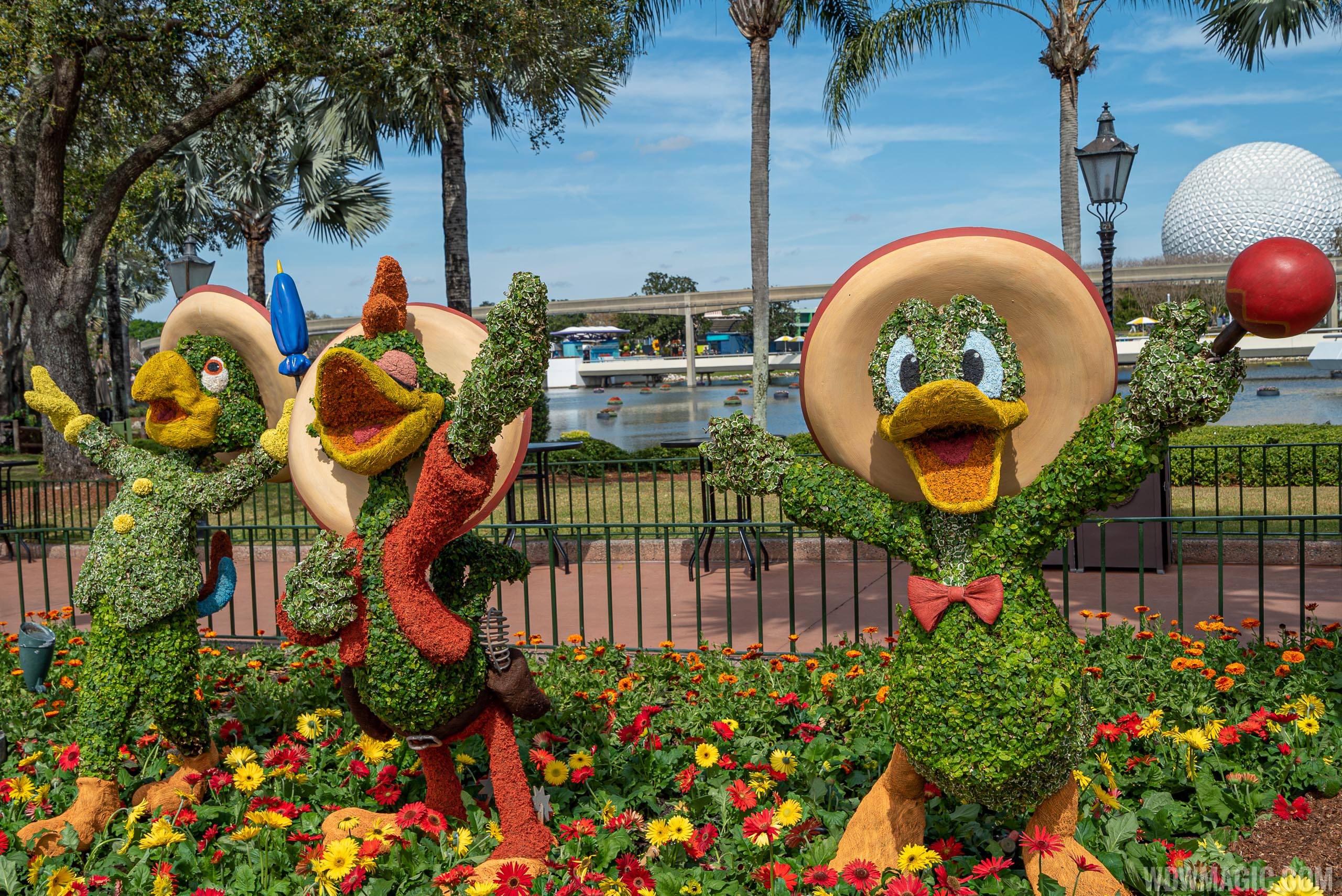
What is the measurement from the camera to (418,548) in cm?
312

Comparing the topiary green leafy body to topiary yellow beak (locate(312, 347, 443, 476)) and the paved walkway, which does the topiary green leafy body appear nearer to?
topiary yellow beak (locate(312, 347, 443, 476))

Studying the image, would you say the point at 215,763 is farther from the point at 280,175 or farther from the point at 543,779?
the point at 280,175

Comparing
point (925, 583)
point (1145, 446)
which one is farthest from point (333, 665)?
point (1145, 446)

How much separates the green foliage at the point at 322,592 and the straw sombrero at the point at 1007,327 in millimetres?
1538

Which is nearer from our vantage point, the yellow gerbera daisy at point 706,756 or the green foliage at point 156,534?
the yellow gerbera daisy at point 706,756

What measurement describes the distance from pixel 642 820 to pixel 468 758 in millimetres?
738

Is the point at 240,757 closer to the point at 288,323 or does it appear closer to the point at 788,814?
the point at 288,323

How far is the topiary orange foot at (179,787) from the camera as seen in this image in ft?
12.4

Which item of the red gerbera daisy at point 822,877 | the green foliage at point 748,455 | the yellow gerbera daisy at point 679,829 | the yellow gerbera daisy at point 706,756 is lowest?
the red gerbera daisy at point 822,877

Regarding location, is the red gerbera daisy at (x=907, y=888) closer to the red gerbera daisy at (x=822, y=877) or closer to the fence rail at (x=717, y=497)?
the red gerbera daisy at (x=822, y=877)

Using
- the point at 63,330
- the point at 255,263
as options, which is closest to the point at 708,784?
the point at 63,330

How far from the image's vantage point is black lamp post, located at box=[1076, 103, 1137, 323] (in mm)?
8938

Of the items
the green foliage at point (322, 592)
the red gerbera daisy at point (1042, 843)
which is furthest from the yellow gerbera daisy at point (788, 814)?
the green foliage at point (322, 592)

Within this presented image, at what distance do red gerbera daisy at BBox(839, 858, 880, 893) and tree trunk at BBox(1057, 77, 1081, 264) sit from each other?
1073 centimetres
